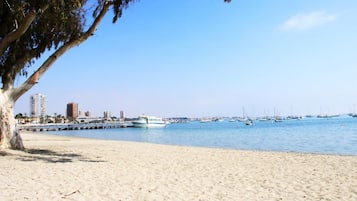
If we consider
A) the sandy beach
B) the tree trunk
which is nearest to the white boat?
the tree trunk

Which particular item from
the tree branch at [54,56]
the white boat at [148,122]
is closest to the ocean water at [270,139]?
the tree branch at [54,56]

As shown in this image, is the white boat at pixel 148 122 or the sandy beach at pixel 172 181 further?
the white boat at pixel 148 122

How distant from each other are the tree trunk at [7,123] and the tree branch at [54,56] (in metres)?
0.45

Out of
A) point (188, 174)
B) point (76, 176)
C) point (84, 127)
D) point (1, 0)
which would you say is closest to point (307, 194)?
point (188, 174)

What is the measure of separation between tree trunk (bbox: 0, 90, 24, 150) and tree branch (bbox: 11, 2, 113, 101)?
0.45m

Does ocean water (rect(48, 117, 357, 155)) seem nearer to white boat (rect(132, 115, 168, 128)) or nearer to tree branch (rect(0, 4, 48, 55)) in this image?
tree branch (rect(0, 4, 48, 55))

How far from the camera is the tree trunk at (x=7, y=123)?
16.2m

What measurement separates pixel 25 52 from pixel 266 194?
1380 centimetres

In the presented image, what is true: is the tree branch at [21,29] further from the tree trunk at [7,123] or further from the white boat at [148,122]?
the white boat at [148,122]

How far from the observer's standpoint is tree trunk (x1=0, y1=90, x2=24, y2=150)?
1620cm

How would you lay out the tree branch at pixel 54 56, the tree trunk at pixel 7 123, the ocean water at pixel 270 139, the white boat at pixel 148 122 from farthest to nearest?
the white boat at pixel 148 122
the ocean water at pixel 270 139
the tree branch at pixel 54 56
the tree trunk at pixel 7 123

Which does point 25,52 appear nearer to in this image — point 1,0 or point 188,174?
point 1,0

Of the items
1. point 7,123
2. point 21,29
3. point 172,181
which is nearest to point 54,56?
point 21,29

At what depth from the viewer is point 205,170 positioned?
12.0m
